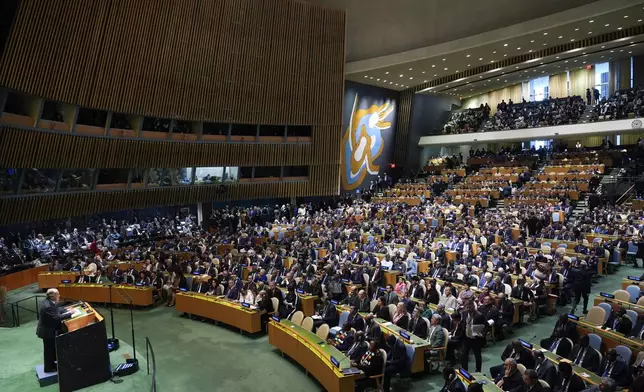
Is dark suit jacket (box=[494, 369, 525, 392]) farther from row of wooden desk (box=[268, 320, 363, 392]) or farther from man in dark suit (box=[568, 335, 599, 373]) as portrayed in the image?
row of wooden desk (box=[268, 320, 363, 392])

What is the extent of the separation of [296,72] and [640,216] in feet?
49.3

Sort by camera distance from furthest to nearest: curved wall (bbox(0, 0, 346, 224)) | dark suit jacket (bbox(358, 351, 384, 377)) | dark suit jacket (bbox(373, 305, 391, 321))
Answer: curved wall (bbox(0, 0, 346, 224)) < dark suit jacket (bbox(373, 305, 391, 321)) < dark suit jacket (bbox(358, 351, 384, 377))

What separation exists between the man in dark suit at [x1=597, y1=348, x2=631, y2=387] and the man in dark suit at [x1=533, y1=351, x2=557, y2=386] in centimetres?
72

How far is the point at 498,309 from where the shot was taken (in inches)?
337

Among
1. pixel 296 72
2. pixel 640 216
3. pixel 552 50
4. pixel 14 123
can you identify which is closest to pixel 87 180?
pixel 14 123

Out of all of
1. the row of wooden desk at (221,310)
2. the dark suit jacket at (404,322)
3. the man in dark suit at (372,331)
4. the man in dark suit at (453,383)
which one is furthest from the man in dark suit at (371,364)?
the row of wooden desk at (221,310)

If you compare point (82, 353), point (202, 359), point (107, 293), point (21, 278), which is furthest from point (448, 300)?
point (21, 278)

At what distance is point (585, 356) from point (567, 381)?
87 cm

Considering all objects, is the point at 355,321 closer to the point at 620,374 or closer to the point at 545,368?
the point at 545,368

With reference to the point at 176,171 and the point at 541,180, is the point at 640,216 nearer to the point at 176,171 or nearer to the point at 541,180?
the point at 541,180

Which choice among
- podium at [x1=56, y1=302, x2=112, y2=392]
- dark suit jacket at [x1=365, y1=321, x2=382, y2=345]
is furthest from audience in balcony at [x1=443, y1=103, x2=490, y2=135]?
podium at [x1=56, y1=302, x2=112, y2=392]

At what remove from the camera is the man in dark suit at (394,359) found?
22.7ft

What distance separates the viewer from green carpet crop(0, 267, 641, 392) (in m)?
7.30

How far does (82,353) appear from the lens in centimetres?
661
